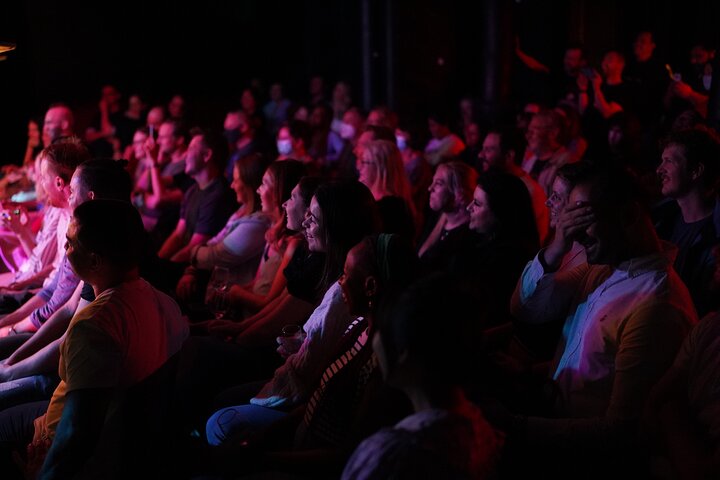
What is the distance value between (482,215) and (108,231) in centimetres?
160

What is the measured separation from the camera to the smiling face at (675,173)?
3.15m

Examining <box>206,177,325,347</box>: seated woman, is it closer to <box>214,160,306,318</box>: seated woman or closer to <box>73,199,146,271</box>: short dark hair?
<box>214,160,306,318</box>: seated woman

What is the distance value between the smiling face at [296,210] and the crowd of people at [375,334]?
12 mm

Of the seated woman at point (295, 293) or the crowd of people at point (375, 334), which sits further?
the seated woman at point (295, 293)

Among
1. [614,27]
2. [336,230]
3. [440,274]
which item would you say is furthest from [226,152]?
[614,27]

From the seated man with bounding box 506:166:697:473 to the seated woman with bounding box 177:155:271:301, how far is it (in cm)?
196

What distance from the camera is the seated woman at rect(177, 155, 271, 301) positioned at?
395 cm

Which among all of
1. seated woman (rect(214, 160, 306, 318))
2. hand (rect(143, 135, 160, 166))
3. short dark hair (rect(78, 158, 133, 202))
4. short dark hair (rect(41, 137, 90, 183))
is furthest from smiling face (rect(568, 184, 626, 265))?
hand (rect(143, 135, 160, 166))

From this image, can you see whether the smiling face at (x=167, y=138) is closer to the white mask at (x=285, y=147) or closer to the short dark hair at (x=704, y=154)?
the white mask at (x=285, y=147)

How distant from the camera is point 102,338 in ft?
6.47

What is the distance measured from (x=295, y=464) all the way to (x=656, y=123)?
19.2ft

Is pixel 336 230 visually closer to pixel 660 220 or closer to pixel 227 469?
pixel 227 469

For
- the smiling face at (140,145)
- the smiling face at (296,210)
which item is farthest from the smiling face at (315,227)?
the smiling face at (140,145)

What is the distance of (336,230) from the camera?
267cm
